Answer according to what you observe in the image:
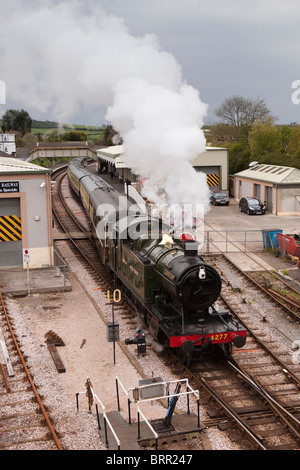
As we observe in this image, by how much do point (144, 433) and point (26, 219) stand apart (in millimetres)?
13255

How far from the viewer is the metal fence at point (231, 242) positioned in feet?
80.8

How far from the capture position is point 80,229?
1168 inches

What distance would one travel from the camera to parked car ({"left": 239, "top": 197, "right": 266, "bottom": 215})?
34344mm

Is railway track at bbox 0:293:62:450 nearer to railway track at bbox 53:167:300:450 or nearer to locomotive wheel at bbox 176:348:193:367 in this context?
railway track at bbox 53:167:300:450

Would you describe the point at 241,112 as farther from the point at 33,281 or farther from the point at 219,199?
the point at 33,281

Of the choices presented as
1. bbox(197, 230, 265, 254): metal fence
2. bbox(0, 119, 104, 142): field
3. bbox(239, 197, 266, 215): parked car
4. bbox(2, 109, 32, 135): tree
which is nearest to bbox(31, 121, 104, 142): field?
bbox(0, 119, 104, 142): field

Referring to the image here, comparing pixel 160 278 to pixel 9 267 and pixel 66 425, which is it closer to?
pixel 66 425

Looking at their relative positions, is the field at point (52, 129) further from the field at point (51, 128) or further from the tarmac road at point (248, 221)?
the tarmac road at point (248, 221)

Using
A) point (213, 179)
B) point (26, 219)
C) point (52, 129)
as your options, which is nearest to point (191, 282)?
point (26, 219)

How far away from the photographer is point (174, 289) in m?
11.6

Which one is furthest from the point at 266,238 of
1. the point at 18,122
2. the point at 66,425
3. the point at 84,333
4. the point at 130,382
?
the point at 18,122

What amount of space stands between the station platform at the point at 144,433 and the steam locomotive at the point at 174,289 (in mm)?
2106

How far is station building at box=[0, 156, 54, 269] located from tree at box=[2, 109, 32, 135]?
81.8 metres

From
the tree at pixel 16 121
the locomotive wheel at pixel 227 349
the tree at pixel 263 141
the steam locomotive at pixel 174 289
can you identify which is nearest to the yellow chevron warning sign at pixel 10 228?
the steam locomotive at pixel 174 289
